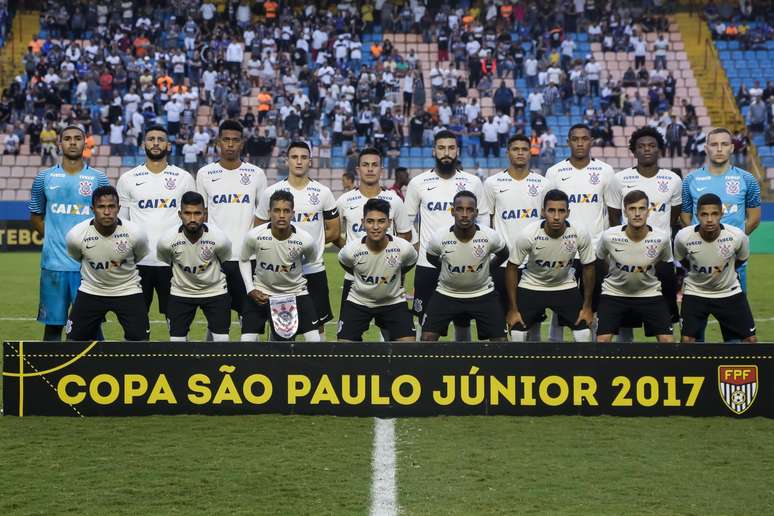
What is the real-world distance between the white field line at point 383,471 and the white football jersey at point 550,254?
1.87 m

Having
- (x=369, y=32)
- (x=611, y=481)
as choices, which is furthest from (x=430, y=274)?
(x=369, y=32)

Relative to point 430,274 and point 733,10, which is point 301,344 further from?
point 733,10

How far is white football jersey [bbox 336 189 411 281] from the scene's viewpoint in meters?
9.80

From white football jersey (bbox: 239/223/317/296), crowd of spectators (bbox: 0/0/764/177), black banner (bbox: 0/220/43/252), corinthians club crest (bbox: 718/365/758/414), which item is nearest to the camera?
corinthians club crest (bbox: 718/365/758/414)

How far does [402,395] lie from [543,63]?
27.1 m

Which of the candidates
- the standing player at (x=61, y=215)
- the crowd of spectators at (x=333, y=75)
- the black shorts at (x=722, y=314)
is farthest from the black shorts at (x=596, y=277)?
the crowd of spectators at (x=333, y=75)

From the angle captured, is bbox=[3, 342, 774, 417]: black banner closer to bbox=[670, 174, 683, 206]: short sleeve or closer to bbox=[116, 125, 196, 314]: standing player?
bbox=[116, 125, 196, 314]: standing player

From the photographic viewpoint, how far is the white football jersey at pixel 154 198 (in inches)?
365

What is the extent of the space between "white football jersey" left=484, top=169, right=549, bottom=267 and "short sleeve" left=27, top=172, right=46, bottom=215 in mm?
3644

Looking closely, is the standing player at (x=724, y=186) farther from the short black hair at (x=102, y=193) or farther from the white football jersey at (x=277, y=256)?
the short black hair at (x=102, y=193)

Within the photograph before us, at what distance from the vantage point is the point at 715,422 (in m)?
7.90

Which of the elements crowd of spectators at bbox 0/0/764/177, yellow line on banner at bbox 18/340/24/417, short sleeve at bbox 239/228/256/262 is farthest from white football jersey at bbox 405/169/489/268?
crowd of spectators at bbox 0/0/764/177

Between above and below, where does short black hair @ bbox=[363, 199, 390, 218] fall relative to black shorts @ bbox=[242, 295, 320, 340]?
above

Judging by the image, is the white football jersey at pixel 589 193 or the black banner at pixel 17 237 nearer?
the white football jersey at pixel 589 193
